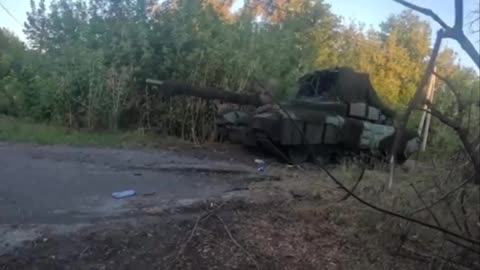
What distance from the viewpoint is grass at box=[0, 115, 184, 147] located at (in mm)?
9266

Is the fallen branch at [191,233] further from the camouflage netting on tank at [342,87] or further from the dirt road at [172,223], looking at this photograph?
the camouflage netting on tank at [342,87]

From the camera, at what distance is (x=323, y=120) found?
915 centimetres

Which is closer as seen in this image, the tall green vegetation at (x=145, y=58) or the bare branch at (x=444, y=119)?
the bare branch at (x=444, y=119)

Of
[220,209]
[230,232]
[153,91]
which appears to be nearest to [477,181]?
[230,232]

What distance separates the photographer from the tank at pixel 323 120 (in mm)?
8859

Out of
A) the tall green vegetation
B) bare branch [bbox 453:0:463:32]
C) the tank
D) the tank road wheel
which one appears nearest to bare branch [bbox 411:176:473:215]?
bare branch [bbox 453:0:463:32]

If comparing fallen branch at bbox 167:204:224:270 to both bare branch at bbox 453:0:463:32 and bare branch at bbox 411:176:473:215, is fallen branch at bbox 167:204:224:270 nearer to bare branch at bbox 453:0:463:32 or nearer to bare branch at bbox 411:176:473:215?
bare branch at bbox 411:176:473:215

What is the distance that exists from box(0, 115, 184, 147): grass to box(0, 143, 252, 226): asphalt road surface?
692 millimetres

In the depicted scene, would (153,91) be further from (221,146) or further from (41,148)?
(41,148)

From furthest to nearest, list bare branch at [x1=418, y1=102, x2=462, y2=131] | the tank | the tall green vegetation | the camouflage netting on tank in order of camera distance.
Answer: the tall green vegetation
the camouflage netting on tank
the tank
bare branch at [x1=418, y1=102, x2=462, y2=131]

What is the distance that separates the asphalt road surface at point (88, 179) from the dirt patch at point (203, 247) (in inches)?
25.5

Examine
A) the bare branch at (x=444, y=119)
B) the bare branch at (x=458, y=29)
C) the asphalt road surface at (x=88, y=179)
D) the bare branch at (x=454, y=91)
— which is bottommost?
the asphalt road surface at (x=88, y=179)

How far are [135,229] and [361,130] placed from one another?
682 cm

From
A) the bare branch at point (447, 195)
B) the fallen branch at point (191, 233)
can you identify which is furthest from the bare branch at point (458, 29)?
the fallen branch at point (191, 233)
